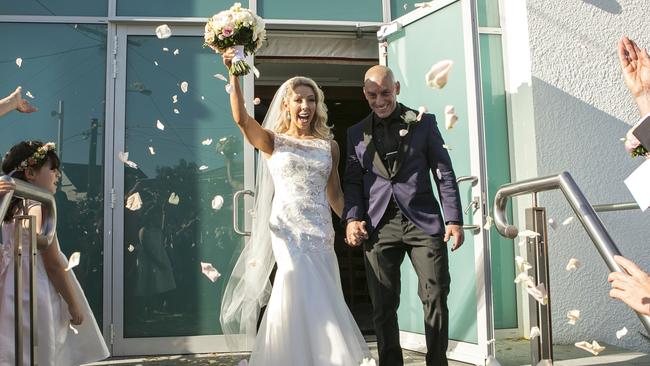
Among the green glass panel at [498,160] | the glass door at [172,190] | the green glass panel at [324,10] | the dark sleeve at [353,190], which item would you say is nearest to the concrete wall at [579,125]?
the green glass panel at [498,160]

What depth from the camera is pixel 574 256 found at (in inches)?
237

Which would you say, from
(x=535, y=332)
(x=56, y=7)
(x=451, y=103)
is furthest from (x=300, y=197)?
(x=56, y=7)

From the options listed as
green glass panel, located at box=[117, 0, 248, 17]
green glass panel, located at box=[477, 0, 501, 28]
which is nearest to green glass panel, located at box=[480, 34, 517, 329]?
green glass panel, located at box=[477, 0, 501, 28]

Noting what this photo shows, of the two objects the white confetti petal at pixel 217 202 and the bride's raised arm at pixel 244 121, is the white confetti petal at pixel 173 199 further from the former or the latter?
the bride's raised arm at pixel 244 121

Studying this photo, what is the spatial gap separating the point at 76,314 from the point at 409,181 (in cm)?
203

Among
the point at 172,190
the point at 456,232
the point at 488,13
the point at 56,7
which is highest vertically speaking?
the point at 56,7

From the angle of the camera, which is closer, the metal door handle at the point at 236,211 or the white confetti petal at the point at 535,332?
the white confetti petal at the point at 535,332

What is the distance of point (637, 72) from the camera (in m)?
1.93

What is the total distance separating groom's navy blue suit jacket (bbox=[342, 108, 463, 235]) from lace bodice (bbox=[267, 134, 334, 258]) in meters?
0.18

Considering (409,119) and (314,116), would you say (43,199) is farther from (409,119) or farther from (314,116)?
(409,119)

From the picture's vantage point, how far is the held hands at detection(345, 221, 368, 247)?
4047 millimetres

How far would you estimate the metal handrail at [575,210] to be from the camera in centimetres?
229

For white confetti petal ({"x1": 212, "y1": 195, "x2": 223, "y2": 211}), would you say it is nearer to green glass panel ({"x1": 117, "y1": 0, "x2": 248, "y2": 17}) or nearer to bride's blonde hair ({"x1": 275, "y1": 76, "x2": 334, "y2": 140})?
green glass panel ({"x1": 117, "y1": 0, "x2": 248, "y2": 17})

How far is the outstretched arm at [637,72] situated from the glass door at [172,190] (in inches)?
185
